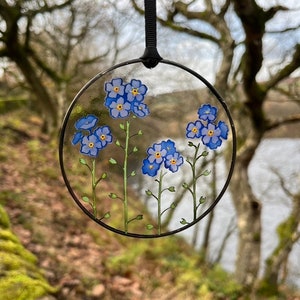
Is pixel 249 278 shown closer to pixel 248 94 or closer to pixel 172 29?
pixel 248 94

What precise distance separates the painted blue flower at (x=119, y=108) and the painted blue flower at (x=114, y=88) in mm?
23

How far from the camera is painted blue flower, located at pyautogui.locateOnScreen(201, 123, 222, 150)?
147cm

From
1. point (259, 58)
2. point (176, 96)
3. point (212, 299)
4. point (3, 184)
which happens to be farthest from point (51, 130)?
point (176, 96)

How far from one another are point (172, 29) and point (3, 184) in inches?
99.2

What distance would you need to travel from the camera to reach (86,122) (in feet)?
4.56

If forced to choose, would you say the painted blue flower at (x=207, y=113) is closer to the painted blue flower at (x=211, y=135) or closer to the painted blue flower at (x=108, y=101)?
the painted blue flower at (x=211, y=135)

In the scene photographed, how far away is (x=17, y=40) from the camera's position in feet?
18.8

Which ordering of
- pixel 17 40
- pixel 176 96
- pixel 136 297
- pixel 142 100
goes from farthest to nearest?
pixel 17 40
pixel 136 297
pixel 176 96
pixel 142 100

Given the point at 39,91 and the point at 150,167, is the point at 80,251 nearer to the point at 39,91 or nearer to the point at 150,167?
the point at 150,167

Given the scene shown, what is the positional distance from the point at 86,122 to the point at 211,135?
445 mm

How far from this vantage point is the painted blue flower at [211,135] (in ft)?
4.81

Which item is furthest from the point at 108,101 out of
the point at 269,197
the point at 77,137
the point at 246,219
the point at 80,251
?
the point at 269,197

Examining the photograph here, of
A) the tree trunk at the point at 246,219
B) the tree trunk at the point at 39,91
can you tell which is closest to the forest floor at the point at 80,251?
the tree trunk at the point at 246,219

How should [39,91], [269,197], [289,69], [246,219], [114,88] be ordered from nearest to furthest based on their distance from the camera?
1. [114,88]
2. [289,69]
3. [246,219]
4. [39,91]
5. [269,197]
